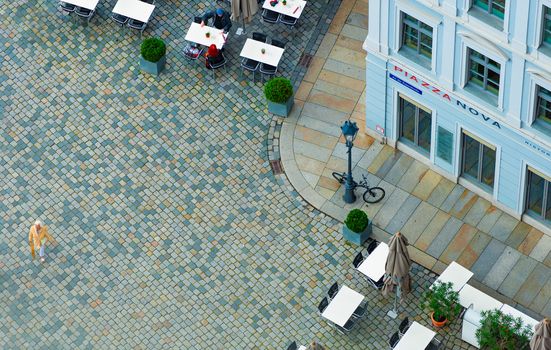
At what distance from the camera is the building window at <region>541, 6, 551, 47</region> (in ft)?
186

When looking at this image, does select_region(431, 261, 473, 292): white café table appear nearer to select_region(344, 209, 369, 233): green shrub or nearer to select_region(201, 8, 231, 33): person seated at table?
select_region(344, 209, 369, 233): green shrub

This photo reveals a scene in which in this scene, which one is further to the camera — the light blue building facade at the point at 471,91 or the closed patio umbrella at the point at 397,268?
the closed patio umbrella at the point at 397,268

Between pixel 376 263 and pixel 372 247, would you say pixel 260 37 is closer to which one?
pixel 372 247

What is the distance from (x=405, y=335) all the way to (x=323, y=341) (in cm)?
332

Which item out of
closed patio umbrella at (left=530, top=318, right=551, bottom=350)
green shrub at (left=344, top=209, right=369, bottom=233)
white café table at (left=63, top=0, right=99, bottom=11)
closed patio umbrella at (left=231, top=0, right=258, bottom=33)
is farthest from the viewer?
white café table at (left=63, top=0, right=99, bottom=11)

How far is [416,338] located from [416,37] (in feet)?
38.0

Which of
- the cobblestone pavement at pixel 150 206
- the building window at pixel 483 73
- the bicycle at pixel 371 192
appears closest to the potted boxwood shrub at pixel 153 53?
the cobblestone pavement at pixel 150 206

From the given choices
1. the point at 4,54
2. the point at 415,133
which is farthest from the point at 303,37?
the point at 4,54

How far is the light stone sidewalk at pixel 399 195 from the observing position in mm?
63594

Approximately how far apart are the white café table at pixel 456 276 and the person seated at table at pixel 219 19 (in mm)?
16171

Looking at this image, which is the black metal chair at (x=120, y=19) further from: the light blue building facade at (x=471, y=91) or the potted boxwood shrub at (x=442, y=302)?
the potted boxwood shrub at (x=442, y=302)

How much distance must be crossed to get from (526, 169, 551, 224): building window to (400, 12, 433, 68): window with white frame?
6.03 meters

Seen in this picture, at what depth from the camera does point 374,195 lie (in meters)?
66.1

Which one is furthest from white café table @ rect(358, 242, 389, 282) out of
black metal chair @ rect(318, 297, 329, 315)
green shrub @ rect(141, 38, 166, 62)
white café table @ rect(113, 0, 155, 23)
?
white café table @ rect(113, 0, 155, 23)
